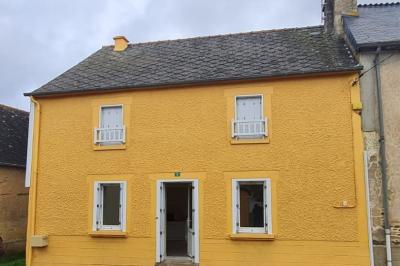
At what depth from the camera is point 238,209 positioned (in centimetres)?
1216

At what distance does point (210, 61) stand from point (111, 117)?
3593 mm

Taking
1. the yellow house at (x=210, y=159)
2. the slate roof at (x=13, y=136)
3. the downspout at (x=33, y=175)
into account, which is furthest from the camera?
the slate roof at (x=13, y=136)

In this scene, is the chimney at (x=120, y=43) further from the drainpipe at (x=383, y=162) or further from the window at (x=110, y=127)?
the drainpipe at (x=383, y=162)

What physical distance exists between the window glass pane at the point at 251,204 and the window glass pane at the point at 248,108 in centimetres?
188

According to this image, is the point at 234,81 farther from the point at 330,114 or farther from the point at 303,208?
the point at 303,208

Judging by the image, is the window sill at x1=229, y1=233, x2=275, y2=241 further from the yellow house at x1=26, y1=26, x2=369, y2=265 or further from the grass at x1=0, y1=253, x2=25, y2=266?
the grass at x1=0, y1=253, x2=25, y2=266

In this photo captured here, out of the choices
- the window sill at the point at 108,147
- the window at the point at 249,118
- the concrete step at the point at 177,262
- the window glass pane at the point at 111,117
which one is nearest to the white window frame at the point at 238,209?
the window at the point at 249,118

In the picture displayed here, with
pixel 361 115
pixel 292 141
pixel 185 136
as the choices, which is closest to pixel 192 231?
pixel 185 136

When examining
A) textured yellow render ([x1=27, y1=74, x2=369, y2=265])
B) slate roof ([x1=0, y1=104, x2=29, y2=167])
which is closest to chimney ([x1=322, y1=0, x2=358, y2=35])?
textured yellow render ([x1=27, y1=74, x2=369, y2=265])

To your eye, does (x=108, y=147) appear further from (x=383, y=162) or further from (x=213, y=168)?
(x=383, y=162)

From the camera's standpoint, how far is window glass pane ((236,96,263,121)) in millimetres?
12461

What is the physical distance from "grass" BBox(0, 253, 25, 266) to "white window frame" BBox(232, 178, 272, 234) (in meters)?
7.99

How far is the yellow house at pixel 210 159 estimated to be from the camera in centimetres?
1162

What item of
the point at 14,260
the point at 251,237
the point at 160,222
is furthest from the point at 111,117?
the point at 14,260
